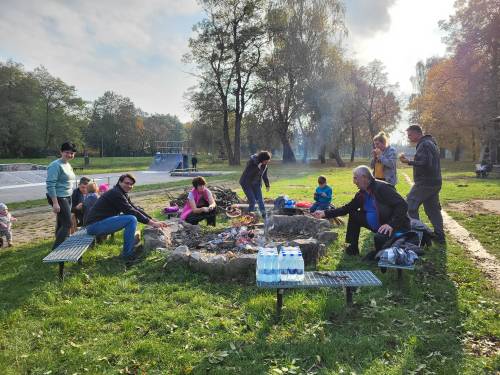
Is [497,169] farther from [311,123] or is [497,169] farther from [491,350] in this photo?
[491,350]

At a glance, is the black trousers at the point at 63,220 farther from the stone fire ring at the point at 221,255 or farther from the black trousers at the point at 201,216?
the black trousers at the point at 201,216

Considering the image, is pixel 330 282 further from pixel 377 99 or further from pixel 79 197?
pixel 377 99

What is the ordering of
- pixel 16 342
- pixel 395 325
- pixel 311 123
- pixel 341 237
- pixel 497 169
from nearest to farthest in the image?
pixel 16 342, pixel 395 325, pixel 341 237, pixel 497 169, pixel 311 123

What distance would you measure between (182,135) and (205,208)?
306 feet

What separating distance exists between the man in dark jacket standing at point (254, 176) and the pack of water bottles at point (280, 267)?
17.1 ft

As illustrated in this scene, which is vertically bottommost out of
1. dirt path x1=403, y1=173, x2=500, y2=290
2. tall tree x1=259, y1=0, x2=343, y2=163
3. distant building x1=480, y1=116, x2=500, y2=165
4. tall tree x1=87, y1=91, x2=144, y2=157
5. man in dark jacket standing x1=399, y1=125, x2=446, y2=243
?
dirt path x1=403, y1=173, x2=500, y2=290

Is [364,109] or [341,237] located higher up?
[364,109]

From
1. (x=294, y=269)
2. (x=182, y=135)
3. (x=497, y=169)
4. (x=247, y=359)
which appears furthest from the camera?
(x=182, y=135)

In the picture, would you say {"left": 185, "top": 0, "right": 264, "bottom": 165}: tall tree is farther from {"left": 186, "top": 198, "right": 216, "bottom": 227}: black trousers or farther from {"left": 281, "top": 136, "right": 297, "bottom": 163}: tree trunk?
{"left": 186, "top": 198, "right": 216, "bottom": 227}: black trousers

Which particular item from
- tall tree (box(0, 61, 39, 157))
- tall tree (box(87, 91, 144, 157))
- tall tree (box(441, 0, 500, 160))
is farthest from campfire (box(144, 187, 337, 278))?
tall tree (box(87, 91, 144, 157))

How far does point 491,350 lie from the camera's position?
3.63 m

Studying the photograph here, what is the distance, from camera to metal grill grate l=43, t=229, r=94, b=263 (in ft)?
17.0

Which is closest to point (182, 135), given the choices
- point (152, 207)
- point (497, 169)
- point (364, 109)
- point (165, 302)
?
point (364, 109)

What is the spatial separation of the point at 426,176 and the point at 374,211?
1.60 m
